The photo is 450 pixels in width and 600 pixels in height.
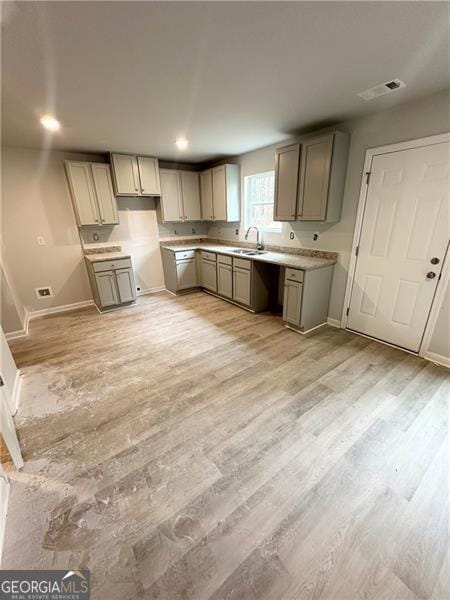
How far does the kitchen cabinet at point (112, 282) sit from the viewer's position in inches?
156

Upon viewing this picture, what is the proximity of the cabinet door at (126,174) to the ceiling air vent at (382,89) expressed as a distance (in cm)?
341

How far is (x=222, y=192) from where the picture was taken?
4449 mm

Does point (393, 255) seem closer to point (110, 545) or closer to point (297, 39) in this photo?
point (297, 39)

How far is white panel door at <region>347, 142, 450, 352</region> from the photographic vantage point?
232cm

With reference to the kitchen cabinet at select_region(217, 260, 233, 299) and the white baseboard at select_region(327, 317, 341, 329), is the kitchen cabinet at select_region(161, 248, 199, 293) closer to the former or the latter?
the kitchen cabinet at select_region(217, 260, 233, 299)

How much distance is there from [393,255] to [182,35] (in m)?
2.72

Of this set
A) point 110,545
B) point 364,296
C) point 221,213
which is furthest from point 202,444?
point 221,213

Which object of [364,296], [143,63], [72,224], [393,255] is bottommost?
[364,296]

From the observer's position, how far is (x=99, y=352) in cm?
294

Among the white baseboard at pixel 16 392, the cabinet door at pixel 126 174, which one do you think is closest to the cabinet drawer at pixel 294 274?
the cabinet door at pixel 126 174

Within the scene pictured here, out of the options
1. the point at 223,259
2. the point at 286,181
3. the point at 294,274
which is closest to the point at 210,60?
the point at 286,181

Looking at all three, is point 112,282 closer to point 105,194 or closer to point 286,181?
point 105,194

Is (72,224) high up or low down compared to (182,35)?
down

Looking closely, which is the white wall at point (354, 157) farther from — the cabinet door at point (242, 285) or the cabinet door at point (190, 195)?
the cabinet door at point (190, 195)
